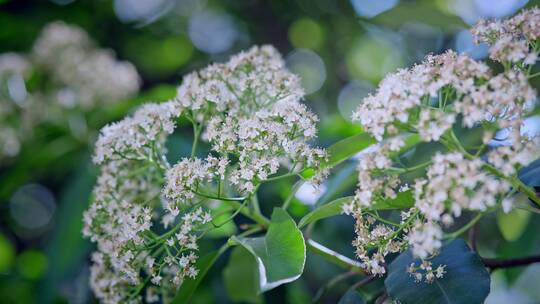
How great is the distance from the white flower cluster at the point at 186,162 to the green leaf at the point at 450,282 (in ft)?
1.45

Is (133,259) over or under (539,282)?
over

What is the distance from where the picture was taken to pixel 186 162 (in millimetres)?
1896

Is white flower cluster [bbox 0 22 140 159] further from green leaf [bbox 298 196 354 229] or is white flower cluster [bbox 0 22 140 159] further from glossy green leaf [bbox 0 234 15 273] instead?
green leaf [bbox 298 196 354 229]

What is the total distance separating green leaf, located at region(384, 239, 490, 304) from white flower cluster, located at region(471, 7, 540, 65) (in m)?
0.58

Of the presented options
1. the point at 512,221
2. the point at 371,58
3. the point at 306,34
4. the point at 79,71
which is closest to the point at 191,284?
the point at 512,221

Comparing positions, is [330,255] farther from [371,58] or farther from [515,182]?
[371,58]

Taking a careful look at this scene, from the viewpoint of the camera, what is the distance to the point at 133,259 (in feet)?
6.43

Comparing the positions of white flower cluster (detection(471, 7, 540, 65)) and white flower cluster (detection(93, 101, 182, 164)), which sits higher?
white flower cluster (detection(471, 7, 540, 65))

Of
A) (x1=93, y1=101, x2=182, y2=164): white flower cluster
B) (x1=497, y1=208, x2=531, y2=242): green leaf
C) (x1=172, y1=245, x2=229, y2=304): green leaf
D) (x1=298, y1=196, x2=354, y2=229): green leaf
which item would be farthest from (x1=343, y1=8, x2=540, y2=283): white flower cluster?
(x1=497, y1=208, x2=531, y2=242): green leaf

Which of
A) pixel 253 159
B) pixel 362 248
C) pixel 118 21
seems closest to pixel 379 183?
pixel 362 248

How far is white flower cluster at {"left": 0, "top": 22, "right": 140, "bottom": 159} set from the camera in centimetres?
404

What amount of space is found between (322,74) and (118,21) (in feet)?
5.66

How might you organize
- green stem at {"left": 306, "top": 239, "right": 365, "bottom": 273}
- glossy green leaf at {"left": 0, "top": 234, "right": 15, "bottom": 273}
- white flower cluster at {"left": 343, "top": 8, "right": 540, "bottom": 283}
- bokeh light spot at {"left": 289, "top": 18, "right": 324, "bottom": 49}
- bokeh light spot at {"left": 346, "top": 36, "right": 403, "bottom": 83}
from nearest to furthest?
white flower cluster at {"left": 343, "top": 8, "right": 540, "bottom": 283} < green stem at {"left": 306, "top": 239, "right": 365, "bottom": 273} < glossy green leaf at {"left": 0, "top": 234, "right": 15, "bottom": 273} < bokeh light spot at {"left": 289, "top": 18, "right": 324, "bottom": 49} < bokeh light spot at {"left": 346, "top": 36, "right": 403, "bottom": 83}

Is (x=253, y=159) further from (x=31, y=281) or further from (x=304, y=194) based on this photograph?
(x=31, y=281)
